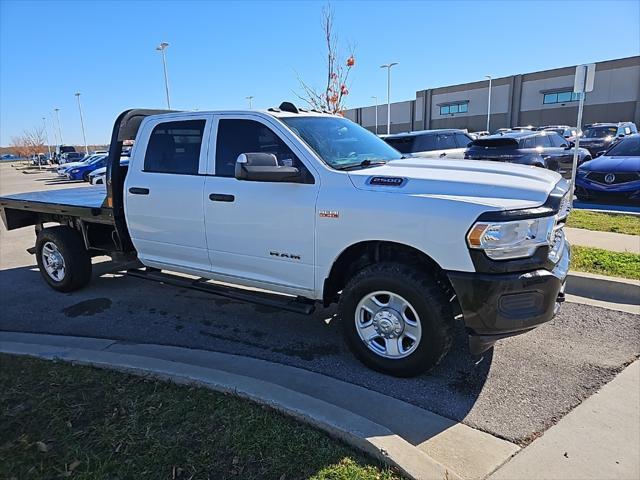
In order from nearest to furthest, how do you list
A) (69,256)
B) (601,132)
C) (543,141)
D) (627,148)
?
(69,256), (627,148), (543,141), (601,132)

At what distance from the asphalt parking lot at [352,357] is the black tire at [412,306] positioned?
14 centimetres

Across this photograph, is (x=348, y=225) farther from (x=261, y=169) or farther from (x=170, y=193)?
(x=170, y=193)

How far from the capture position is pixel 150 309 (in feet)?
17.8

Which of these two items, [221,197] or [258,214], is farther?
[221,197]

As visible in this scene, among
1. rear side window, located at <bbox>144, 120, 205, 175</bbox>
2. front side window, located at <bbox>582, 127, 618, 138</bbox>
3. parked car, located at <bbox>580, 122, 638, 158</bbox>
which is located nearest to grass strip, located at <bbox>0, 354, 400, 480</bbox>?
rear side window, located at <bbox>144, 120, 205, 175</bbox>

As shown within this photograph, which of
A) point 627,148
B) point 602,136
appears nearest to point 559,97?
point 602,136

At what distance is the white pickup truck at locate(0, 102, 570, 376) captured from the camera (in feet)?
10.3

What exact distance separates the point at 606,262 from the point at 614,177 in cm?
609

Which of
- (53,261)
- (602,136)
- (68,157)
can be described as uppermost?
(602,136)

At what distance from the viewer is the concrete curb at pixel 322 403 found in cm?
258

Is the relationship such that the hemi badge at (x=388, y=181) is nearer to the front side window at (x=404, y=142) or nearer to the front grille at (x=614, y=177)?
the front side window at (x=404, y=142)

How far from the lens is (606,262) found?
19.3ft

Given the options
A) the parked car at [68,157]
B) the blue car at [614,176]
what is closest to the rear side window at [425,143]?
the blue car at [614,176]

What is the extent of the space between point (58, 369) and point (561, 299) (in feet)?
12.6
